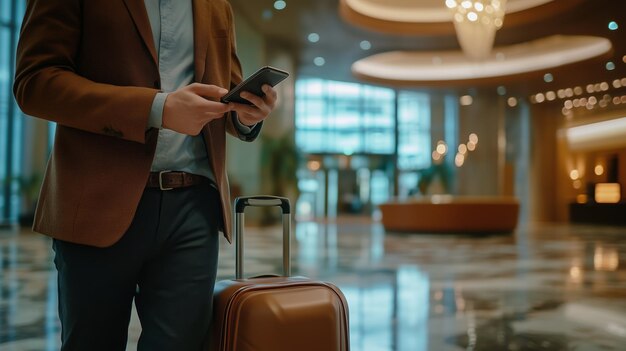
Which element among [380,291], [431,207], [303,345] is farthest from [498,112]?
[303,345]

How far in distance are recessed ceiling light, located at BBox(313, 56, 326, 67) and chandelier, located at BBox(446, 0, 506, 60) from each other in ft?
24.2

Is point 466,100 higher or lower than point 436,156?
higher

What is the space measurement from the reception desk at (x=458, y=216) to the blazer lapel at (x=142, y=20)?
14.3m

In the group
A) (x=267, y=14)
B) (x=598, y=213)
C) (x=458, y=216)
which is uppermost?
(x=267, y=14)

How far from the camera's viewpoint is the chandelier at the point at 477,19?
1165 cm

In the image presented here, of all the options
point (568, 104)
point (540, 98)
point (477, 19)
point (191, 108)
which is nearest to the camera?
point (191, 108)

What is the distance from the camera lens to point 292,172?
18750 millimetres

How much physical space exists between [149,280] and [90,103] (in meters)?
0.44

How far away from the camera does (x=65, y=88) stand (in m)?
1.20

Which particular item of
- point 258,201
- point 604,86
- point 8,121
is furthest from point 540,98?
point 258,201

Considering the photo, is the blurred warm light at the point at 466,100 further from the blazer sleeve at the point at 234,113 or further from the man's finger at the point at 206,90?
the man's finger at the point at 206,90

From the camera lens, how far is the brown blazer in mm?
1209

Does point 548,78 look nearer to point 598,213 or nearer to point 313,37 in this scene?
point 598,213

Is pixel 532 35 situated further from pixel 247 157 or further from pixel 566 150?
pixel 566 150
